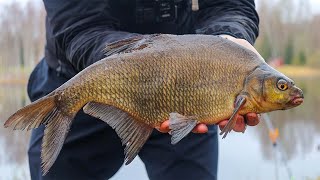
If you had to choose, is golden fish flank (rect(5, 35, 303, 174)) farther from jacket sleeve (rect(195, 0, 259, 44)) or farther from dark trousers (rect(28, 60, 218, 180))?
dark trousers (rect(28, 60, 218, 180))

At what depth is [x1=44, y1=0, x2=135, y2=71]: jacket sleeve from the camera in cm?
234

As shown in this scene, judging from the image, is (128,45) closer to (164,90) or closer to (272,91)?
(164,90)

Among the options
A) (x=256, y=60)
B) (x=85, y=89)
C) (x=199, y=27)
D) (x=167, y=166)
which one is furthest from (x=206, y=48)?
(x=167, y=166)

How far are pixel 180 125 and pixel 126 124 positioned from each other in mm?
223

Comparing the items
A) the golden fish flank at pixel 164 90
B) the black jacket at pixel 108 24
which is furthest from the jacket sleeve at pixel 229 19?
the golden fish flank at pixel 164 90

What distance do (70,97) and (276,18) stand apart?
2485 cm

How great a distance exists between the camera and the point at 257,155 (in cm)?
999

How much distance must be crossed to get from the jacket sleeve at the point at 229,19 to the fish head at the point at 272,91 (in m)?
0.45

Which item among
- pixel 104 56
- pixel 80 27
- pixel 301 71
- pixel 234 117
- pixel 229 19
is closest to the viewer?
pixel 234 117

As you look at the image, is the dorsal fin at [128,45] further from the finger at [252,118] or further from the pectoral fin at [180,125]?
the finger at [252,118]

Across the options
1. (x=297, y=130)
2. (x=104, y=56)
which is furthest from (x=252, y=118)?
(x=297, y=130)

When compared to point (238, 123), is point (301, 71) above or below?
below

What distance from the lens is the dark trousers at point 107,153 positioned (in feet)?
8.94

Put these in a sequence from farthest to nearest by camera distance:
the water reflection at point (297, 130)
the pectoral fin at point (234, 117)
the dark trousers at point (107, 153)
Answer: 1. the water reflection at point (297, 130)
2. the dark trousers at point (107, 153)
3. the pectoral fin at point (234, 117)
